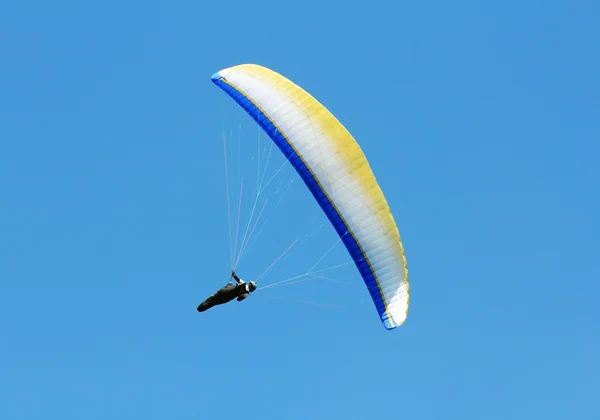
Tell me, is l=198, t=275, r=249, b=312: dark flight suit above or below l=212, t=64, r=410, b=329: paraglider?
below

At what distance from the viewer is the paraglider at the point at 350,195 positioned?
118 ft

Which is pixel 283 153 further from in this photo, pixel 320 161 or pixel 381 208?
pixel 381 208

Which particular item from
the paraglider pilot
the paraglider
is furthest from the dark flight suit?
the paraglider

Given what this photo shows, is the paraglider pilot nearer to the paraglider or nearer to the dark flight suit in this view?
the dark flight suit

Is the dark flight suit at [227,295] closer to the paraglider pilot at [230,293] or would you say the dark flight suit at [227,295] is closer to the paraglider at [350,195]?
the paraglider pilot at [230,293]

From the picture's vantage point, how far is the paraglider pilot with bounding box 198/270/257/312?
1417 inches

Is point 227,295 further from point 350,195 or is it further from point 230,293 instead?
point 350,195

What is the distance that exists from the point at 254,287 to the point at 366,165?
5727 mm

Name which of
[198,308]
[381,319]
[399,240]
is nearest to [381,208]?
[399,240]

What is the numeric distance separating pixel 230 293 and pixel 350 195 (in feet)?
17.5

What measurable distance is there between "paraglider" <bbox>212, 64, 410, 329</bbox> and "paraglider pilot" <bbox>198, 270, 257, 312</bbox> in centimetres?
369

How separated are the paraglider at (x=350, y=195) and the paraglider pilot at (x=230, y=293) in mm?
3685

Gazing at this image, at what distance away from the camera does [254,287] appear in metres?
36.3

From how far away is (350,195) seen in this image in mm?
36062
